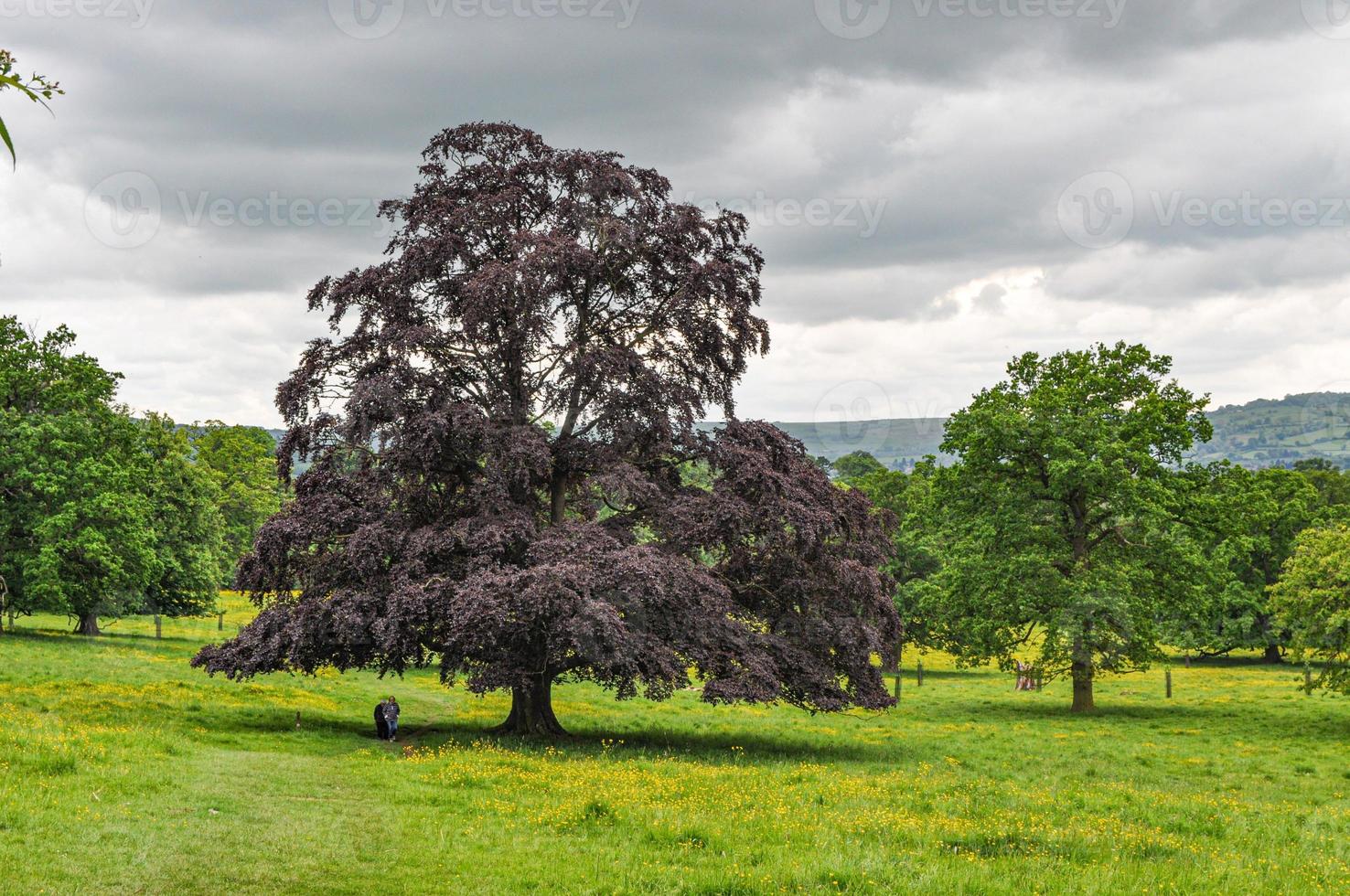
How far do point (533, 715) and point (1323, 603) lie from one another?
26.8 m

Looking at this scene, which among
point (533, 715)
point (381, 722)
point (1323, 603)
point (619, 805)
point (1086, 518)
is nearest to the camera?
point (619, 805)

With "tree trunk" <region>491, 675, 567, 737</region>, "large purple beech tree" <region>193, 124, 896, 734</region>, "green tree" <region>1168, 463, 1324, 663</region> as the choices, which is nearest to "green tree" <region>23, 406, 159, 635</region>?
"large purple beech tree" <region>193, 124, 896, 734</region>

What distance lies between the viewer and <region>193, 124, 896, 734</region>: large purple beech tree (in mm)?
24062

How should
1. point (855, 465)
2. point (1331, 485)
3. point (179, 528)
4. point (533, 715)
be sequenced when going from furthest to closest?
point (855, 465) → point (1331, 485) → point (179, 528) → point (533, 715)

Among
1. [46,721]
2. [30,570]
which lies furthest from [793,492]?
[30,570]

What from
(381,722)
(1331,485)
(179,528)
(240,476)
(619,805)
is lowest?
(381,722)

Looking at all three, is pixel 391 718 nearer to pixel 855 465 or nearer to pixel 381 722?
pixel 381 722

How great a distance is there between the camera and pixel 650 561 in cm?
2373

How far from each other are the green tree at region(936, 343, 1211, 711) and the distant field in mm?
5621

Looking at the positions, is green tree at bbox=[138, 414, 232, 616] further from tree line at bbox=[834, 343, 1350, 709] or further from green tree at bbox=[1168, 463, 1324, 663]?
green tree at bbox=[1168, 463, 1324, 663]

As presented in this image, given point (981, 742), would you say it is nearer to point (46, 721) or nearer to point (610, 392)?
point (610, 392)

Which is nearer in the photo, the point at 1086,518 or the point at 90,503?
the point at 1086,518

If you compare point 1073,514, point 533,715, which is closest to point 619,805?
point 533,715

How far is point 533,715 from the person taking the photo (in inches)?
1118
